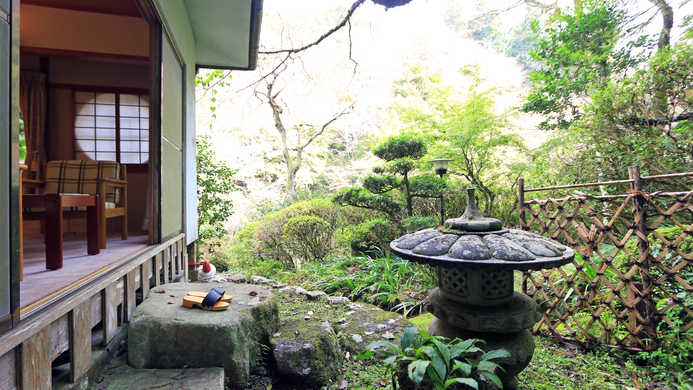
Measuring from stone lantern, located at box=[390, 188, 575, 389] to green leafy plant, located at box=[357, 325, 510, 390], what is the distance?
0.22 m

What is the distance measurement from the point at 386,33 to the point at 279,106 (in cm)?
683

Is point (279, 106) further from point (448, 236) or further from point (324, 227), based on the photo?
point (448, 236)

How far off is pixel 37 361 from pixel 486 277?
7.81ft

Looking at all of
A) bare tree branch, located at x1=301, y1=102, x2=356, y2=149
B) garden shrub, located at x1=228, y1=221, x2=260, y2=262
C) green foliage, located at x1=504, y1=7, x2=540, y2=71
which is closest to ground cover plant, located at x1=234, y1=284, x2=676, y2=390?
garden shrub, located at x1=228, y1=221, x2=260, y2=262

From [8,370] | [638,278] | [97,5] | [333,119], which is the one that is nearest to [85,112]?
[97,5]

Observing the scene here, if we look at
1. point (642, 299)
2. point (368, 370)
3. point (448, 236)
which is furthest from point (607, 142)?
point (368, 370)

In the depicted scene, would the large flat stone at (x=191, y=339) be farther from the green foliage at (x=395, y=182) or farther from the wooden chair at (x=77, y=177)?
the green foliage at (x=395, y=182)

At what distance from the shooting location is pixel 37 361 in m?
1.25

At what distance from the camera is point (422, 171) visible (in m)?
7.22

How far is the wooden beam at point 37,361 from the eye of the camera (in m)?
1.17

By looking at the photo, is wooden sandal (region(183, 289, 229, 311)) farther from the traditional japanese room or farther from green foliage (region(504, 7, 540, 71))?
green foliage (region(504, 7, 540, 71))

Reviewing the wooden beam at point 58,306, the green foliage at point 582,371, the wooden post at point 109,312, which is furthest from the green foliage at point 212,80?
the green foliage at point 582,371

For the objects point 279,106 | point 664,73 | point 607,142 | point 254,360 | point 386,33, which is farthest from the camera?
point 386,33

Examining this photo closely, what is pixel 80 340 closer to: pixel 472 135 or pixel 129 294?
pixel 129 294
